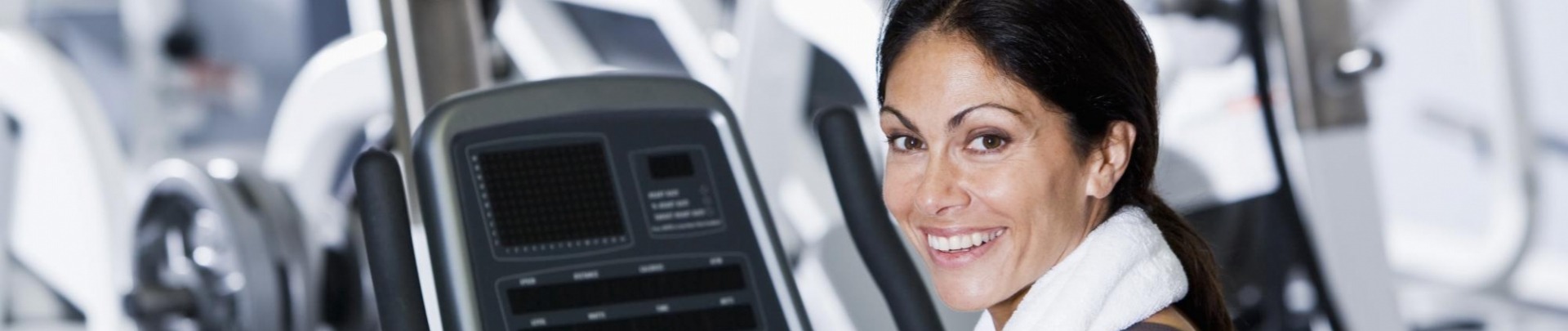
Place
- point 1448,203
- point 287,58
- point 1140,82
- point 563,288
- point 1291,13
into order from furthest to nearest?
point 287,58 < point 1448,203 < point 1291,13 < point 563,288 < point 1140,82

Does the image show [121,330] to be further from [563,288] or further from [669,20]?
[563,288]

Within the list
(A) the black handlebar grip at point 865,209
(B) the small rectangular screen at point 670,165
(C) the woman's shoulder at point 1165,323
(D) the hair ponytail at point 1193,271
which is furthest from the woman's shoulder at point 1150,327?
(B) the small rectangular screen at point 670,165

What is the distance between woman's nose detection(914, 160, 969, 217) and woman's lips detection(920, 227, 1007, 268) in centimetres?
2

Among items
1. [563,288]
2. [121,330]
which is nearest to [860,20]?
[563,288]

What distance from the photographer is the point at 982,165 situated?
1237 mm

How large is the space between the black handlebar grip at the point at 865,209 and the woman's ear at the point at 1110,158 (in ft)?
1.39

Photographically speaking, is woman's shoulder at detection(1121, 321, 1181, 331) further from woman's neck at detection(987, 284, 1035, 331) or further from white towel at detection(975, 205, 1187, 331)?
woman's neck at detection(987, 284, 1035, 331)

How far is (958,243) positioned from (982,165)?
0.08m

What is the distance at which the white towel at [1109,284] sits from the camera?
118cm

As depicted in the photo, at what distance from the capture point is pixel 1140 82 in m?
1.21

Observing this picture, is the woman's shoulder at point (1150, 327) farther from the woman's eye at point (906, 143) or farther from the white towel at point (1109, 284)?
the woman's eye at point (906, 143)

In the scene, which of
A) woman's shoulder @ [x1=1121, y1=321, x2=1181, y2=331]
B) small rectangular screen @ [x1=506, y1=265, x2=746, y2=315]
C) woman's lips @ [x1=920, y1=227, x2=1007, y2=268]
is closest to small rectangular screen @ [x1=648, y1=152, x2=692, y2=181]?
small rectangular screen @ [x1=506, y1=265, x2=746, y2=315]

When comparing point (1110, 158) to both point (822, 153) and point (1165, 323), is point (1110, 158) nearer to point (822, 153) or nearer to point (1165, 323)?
point (1165, 323)

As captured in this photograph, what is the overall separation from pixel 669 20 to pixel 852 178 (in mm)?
1998
